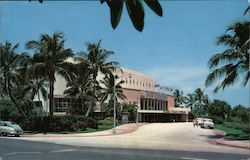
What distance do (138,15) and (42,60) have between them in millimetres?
38936

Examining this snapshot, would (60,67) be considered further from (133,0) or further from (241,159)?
(133,0)

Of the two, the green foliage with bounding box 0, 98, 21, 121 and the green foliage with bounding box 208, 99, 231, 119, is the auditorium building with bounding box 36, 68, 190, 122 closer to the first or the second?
the green foliage with bounding box 0, 98, 21, 121

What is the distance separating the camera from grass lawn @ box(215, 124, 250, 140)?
31264mm

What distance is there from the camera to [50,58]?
130 feet

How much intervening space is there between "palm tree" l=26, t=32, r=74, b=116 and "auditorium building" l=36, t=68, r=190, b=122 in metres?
21.2

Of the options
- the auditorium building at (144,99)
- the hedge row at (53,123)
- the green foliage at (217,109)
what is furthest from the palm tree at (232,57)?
the auditorium building at (144,99)

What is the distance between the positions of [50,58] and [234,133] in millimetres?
17190

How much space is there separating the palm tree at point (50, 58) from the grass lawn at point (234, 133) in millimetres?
14238

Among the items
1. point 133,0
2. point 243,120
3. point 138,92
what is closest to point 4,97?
point 243,120

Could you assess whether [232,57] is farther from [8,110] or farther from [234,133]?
[8,110]

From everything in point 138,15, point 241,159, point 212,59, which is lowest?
point 241,159

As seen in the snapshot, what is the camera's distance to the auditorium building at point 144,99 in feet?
210

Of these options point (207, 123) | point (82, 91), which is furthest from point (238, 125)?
point (82, 91)

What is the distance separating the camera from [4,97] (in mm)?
45281
